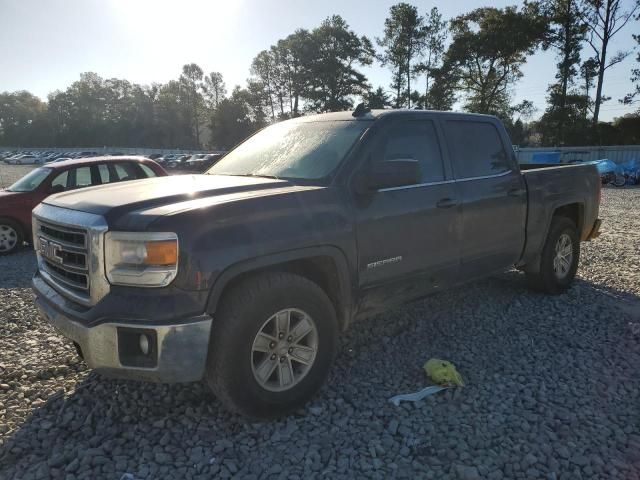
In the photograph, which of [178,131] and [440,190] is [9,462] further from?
[178,131]

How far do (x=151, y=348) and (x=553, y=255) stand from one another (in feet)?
14.4

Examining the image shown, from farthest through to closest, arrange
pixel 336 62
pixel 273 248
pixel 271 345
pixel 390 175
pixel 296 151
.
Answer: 1. pixel 336 62
2. pixel 296 151
3. pixel 390 175
4. pixel 271 345
5. pixel 273 248

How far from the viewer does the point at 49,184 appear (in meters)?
8.65

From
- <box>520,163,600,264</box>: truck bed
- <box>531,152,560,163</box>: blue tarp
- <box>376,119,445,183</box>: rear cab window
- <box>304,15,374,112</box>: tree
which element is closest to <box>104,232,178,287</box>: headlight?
<box>376,119,445,183</box>: rear cab window

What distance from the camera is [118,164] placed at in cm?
877

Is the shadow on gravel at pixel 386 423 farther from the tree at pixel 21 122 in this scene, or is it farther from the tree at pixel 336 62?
the tree at pixel 21 122

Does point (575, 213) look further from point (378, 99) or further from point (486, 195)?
point (378, 99)

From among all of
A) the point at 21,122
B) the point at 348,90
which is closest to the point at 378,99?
the point at 348,90

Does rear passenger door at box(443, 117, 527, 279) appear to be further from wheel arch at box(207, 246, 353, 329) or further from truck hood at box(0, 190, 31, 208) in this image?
truck hood at box(0, 190, 31, 208)

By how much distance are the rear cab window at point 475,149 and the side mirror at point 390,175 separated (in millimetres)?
992

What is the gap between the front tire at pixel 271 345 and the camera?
8.86 feet

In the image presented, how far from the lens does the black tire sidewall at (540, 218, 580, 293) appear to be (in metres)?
5.18

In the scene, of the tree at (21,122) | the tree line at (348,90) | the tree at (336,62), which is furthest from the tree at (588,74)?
the tree at (21,122)

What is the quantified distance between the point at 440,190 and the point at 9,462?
134 inches
